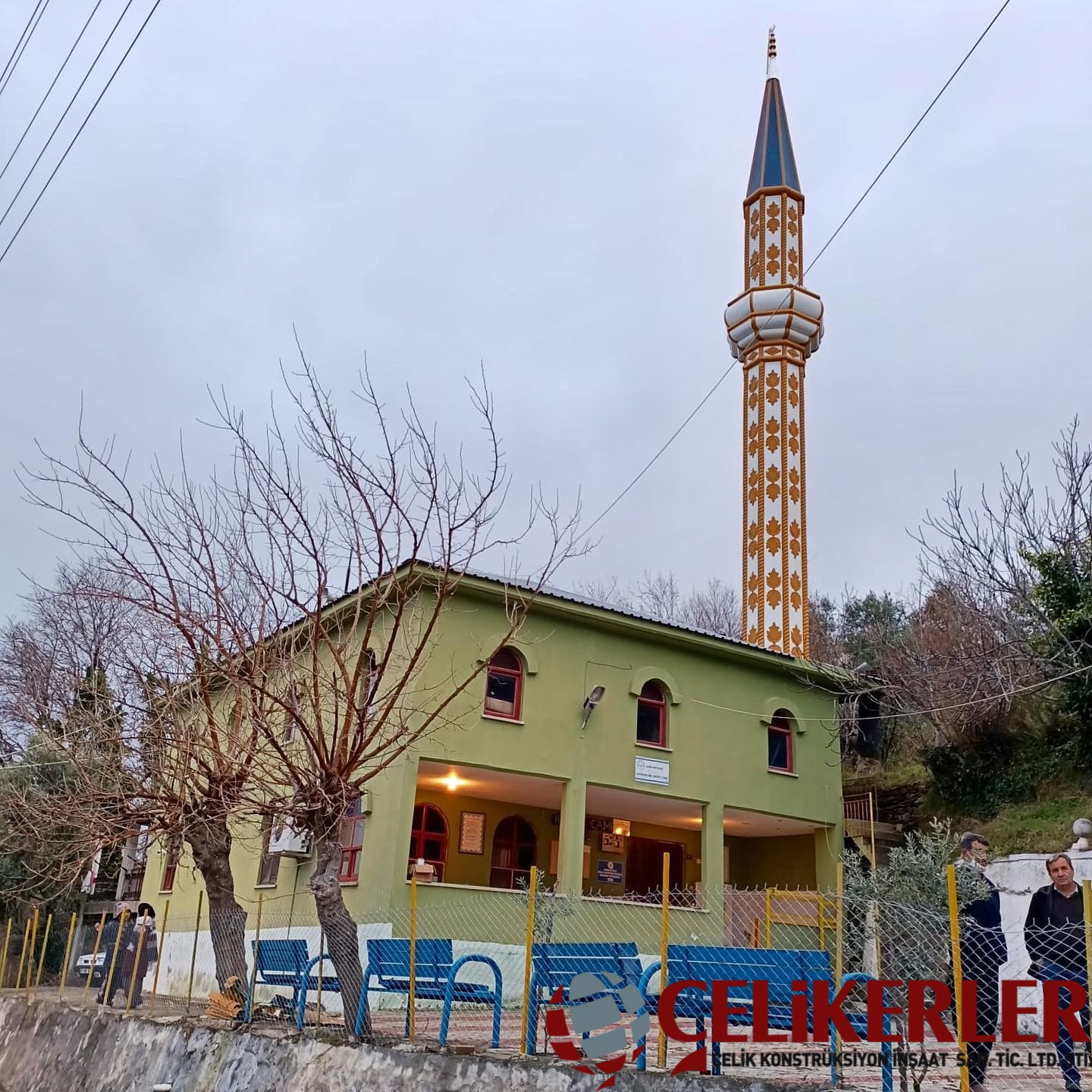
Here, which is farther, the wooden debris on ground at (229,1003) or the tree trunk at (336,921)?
the wooden debris on ground at (229,1003)

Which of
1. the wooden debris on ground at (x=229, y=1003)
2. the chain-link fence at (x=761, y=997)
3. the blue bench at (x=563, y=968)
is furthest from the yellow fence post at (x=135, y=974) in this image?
the blue bench at (x=563, y=968)

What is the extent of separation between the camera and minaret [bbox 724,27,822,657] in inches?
945

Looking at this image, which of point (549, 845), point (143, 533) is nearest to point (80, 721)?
point (143, 533)

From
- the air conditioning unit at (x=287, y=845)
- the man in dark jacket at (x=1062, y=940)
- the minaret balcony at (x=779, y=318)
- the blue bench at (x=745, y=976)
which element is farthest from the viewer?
the minaret balcony at (x=779, y=318)

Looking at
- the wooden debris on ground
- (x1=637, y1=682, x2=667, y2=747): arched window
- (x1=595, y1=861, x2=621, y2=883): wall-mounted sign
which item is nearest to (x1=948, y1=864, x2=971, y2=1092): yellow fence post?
the wooden debris on ground

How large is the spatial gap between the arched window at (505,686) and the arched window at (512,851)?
366 cm

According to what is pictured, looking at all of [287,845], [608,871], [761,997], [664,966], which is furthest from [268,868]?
[761,997]

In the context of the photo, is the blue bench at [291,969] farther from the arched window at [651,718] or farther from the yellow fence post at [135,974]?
the arched window at [651,718]

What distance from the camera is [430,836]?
1844cm

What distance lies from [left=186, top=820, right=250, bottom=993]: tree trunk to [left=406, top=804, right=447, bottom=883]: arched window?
18.6ft

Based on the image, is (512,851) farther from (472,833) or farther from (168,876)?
(168,876)

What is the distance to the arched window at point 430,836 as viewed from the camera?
1827 centimetres

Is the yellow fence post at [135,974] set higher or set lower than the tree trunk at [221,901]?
lower

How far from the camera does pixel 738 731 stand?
61.9 ft
